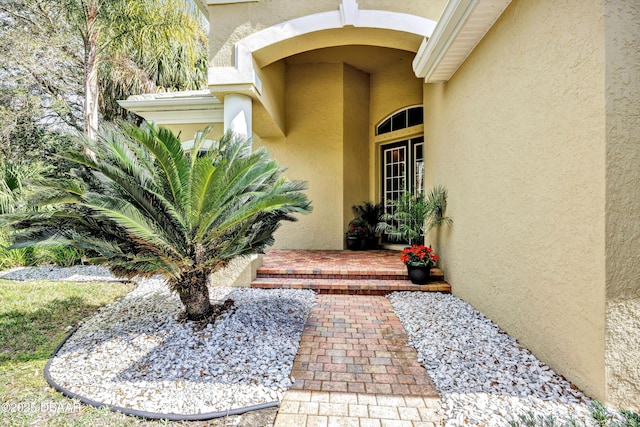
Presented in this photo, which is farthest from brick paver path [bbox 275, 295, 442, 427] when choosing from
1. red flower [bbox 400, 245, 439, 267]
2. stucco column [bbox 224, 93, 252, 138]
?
stucco column [bbox 224, 93, 252, 138]

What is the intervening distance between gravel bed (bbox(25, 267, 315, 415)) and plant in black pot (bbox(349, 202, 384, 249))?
4.73 m

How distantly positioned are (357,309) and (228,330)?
215cm

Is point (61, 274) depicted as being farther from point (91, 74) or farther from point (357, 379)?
point (357, 379)

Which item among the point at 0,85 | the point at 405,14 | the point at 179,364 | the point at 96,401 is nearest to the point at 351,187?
the point at 405,14

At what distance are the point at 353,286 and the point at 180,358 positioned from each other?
3413mm

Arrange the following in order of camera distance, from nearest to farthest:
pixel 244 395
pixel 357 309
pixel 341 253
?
pixel 244 395 < pixel 357 309 < pixel 341 253

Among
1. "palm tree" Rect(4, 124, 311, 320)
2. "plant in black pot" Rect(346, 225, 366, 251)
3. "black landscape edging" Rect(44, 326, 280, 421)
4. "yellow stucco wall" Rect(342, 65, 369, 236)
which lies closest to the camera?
"black landscape edging" Rect(44, 326, 280, 421)

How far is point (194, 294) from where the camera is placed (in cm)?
430

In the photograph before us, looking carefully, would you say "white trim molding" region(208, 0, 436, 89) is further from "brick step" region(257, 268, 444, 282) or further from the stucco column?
"brick step" region(257, 268, 444, 282)

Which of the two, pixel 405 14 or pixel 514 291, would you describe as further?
pixel 405 14

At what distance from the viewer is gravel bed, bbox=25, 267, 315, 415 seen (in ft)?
9.52

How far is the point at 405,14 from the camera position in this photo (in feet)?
19.5

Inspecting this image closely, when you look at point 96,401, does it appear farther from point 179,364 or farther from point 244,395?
point 244,395

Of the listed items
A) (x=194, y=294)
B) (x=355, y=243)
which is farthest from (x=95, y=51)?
(x=355, y=243)
